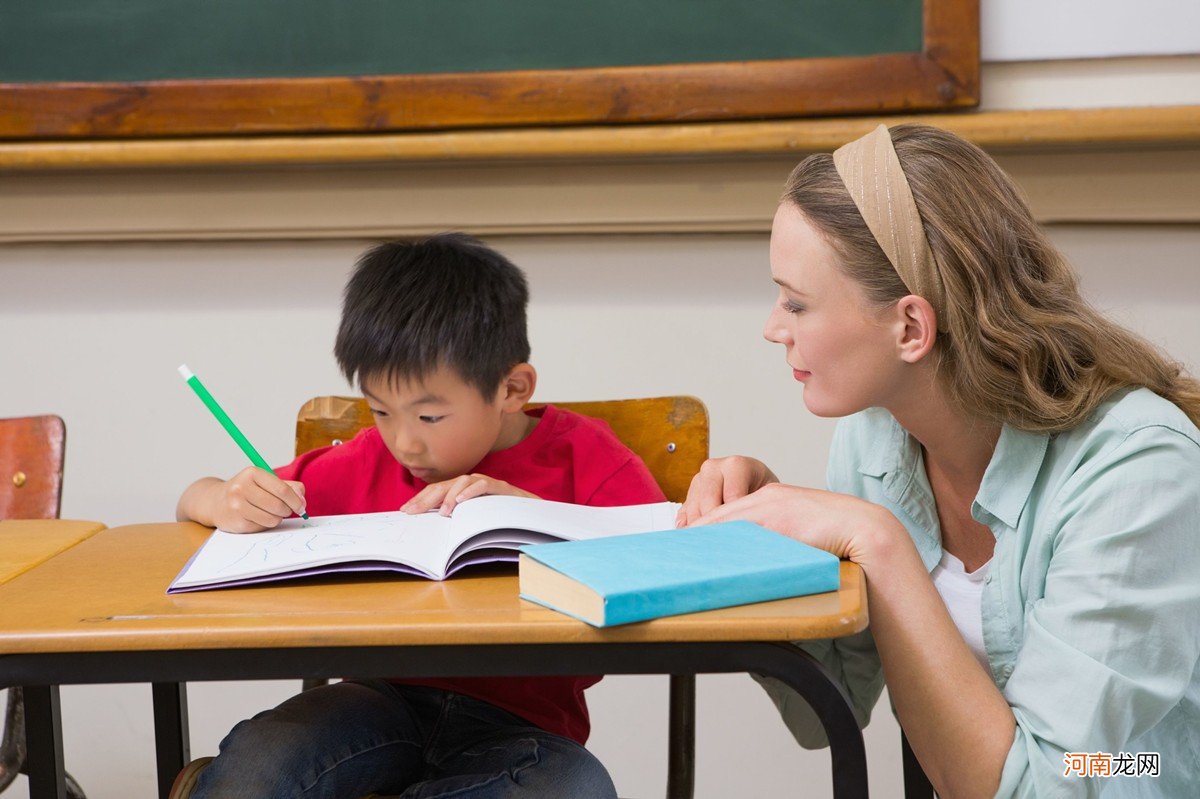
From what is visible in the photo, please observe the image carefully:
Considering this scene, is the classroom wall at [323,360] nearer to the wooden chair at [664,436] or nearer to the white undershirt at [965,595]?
the wooden chair at [664,436]

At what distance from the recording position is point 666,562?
82cm

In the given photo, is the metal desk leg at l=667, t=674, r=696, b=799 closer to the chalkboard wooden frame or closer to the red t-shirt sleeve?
the red t-shirt sleeve

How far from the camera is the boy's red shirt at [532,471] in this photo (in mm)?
1318

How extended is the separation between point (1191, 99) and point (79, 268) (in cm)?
176

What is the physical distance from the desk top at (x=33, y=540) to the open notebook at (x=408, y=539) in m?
0.15

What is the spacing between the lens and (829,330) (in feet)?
3.44

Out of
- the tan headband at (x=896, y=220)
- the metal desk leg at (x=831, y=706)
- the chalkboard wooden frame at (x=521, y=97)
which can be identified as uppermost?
the chalkboard wooden frame at (x=521, y=97)

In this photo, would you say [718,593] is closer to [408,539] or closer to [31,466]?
[408,539]

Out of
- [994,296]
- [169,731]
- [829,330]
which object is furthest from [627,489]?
[169,731]

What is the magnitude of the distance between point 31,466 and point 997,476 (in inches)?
46.0

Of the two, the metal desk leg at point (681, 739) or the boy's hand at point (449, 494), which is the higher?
the boy's hand at point (449, 494)

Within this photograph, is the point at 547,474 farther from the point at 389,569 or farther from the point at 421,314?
the point at 389,569

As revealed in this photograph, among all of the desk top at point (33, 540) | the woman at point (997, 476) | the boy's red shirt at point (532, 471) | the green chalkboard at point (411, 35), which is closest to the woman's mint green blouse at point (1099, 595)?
the woman at point (997, 476)

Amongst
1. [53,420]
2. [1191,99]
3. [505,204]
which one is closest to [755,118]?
[505,204]
